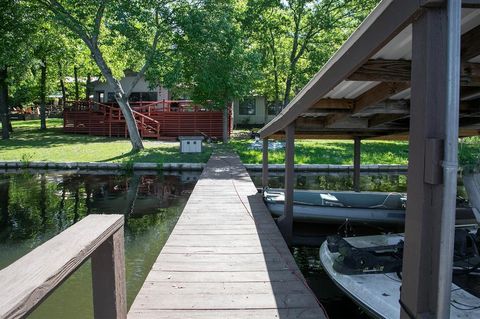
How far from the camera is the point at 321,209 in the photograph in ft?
21.5

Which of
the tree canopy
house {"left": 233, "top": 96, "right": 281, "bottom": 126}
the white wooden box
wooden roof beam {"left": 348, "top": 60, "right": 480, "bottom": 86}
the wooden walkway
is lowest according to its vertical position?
the wooden walkway

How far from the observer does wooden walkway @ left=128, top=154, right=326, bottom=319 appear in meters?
3.34

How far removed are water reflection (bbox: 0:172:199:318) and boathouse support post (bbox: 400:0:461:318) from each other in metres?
3.64

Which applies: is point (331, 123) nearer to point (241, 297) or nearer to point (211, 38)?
point (241, 297)

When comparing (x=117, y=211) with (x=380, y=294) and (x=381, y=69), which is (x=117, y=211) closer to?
(x=380, y=294)

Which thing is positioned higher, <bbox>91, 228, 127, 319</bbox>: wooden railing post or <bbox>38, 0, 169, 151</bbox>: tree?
<bbox>38, 0, 169, 151</bbox>: tree

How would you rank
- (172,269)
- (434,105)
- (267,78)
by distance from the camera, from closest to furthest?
(434,105) < (172,269) < (267,78)

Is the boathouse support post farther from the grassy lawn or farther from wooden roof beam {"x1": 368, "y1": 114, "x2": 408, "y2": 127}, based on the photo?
the grassy lawn

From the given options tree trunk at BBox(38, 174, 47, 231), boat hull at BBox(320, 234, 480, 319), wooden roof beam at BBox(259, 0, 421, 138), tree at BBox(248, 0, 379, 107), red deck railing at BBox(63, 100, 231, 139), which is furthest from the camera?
red deck railing at BBox(63, 100, 231, 139)

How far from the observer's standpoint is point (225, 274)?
4145 mm

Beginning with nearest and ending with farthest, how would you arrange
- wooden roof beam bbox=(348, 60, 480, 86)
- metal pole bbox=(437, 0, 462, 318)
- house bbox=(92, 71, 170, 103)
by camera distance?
metal pole bbox=(437, 0, 462, 318) < wooden roof beam bbox=(348, 60, 480, 86) < house bbox=(92, 71, 170, 103)

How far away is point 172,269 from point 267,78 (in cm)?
2060

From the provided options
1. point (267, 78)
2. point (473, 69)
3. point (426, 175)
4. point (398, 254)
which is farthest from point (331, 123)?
point (267, 78)

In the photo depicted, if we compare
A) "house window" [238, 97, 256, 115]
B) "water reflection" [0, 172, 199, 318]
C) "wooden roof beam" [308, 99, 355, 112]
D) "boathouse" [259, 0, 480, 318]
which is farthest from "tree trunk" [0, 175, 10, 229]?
"house window" [238, 97, 256, 115]
